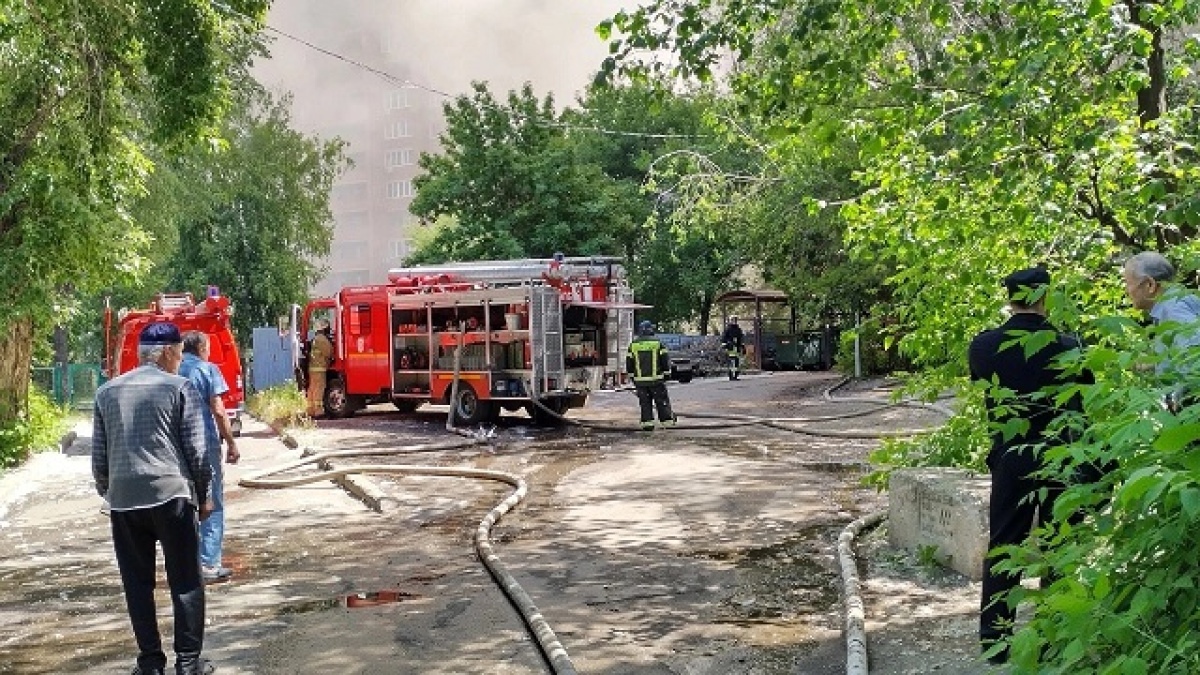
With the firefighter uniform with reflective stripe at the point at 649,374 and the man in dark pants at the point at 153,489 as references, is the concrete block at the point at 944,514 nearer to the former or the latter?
the man in dark pants at the point at 153,489

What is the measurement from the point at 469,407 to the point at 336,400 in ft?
11.6

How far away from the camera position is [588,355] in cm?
1877

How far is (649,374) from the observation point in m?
16.7

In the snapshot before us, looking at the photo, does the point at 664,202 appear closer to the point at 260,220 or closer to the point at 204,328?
the point at 260,220

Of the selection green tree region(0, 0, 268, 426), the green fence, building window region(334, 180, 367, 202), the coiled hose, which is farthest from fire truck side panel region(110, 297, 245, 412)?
building window region(334, 180, 367, 202)

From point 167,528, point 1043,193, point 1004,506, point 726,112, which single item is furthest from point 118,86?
point 1004,506

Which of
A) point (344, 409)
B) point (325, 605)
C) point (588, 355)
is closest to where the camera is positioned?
point (325, 605)

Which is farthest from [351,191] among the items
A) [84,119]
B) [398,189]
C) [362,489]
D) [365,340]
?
[362,489]

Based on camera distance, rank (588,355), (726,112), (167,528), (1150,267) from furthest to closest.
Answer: (588,355) → (726,112) → (167,528) → (1150,267)

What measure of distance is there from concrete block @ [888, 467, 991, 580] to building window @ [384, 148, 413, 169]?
60.6m

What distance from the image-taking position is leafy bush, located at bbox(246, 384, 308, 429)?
62.4 feet

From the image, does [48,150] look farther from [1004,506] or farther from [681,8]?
[1004,506]

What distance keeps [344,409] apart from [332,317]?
1656 mm

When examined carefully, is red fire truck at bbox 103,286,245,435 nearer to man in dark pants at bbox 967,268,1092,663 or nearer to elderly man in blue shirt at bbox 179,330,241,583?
elderly man in blue shirt at bbox 179,330,241,583
